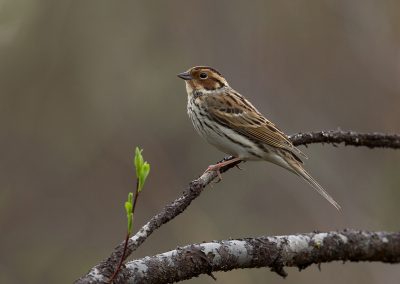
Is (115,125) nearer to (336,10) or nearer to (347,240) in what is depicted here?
(336,10)

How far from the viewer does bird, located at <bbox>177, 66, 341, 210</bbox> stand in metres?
6.45

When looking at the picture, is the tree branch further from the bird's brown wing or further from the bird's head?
the bird's head

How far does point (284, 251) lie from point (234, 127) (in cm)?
317

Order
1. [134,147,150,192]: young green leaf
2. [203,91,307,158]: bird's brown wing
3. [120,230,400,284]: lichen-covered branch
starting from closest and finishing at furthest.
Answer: [134,147,150,192]: young green leaf < [120,230,400,284]: lichen-covered branch < [203,91,307,158]: bird's brown wing

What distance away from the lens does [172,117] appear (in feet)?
31.8

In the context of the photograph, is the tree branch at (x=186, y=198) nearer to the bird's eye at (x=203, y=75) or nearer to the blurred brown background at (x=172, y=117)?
the bird's eye at (x=203, y=75)

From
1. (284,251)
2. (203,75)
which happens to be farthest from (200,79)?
(284,251)

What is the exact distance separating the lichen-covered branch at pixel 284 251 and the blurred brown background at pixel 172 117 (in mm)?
4050

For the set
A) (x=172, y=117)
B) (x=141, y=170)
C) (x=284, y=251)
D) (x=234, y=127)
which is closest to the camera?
(x=141, y=170)

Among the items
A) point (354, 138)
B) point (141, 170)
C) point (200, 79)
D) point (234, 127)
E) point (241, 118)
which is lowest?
point (141, 170)

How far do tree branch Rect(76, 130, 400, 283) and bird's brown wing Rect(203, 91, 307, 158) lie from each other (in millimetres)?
655

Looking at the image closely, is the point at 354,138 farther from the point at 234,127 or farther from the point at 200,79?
the point at 200,79

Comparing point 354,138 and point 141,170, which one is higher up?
point 354,138

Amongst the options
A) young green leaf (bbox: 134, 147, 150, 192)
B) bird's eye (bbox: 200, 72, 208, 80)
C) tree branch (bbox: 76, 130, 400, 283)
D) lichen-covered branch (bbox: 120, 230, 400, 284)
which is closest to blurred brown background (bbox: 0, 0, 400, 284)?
bird's eye (bbox: 200, 72, 208, 80)
